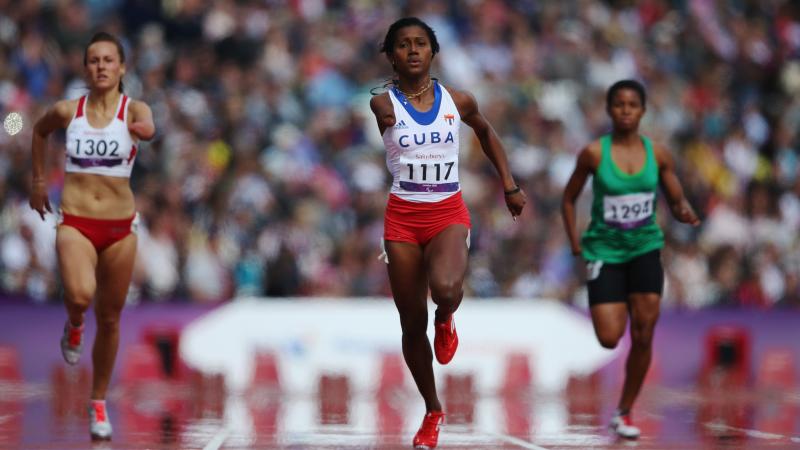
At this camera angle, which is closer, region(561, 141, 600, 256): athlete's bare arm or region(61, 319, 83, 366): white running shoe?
region(61, 319, 83, 366): white running shoe

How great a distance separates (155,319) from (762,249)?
29.3ft

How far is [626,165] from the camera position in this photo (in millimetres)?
11609

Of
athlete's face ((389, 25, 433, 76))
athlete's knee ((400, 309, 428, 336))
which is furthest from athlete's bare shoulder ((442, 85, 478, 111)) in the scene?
athlete's knee ((400, 309, 428, 336))

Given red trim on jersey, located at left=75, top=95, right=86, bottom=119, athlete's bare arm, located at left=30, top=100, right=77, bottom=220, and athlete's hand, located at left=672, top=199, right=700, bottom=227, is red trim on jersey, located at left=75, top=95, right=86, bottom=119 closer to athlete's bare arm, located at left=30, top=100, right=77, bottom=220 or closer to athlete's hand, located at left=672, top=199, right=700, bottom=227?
athlete's bare arm, located at left=30, top=100, right=77, bottom=220

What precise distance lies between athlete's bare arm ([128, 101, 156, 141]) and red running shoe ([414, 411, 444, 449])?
2.99m

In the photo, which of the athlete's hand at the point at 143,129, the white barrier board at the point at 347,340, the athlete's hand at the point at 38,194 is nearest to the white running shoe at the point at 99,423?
the athlete's hand at the point at 38,194

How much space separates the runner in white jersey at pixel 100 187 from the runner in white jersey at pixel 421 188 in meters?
2.23

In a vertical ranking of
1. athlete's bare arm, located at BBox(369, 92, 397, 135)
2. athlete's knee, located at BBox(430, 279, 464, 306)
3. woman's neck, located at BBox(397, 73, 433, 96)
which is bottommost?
athlete's knee, located at BBox(430, 279, 464, 306)

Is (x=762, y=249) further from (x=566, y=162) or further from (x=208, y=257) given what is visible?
(x=208, y=257)

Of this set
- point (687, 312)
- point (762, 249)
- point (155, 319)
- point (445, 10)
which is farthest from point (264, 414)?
point (445, 10)

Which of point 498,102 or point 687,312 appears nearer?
point 687,312

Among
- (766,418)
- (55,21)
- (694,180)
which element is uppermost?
(55,21)

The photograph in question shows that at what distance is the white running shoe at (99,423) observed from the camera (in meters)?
10.1

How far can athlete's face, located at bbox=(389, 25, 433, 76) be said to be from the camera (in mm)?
9180
